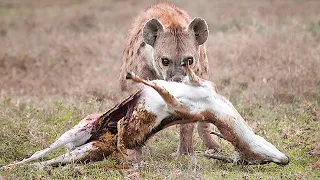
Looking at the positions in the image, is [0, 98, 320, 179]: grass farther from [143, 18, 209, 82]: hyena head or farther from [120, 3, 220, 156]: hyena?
[143, 18, 209, 82]: hyena head

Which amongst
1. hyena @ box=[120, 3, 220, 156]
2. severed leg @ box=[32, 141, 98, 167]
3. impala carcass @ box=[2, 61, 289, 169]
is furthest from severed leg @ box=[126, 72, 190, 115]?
hyena @ box=[120, 3, 220, 156]

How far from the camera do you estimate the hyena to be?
5602mm

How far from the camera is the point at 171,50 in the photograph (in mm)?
5680

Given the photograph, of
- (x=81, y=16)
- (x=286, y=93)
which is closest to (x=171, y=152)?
(x=286, y=93)

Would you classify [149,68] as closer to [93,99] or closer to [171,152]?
[171,152]

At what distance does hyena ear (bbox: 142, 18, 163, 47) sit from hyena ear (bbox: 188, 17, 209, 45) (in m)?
0.29

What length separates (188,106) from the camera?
4.43 meters

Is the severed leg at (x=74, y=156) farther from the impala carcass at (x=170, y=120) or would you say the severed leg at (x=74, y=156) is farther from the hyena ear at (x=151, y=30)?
the hyena ear at (x=151, y=30)

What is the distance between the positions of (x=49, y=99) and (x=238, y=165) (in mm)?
3569

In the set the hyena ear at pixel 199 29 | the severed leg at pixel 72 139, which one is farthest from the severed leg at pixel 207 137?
the severed leg at pixel 72 139

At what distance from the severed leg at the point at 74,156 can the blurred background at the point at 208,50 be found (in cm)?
318

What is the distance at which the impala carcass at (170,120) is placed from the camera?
4.45m

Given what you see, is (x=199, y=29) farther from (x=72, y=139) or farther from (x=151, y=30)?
(x=72, y=139)

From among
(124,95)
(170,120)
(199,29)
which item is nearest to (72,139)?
(170,120)
